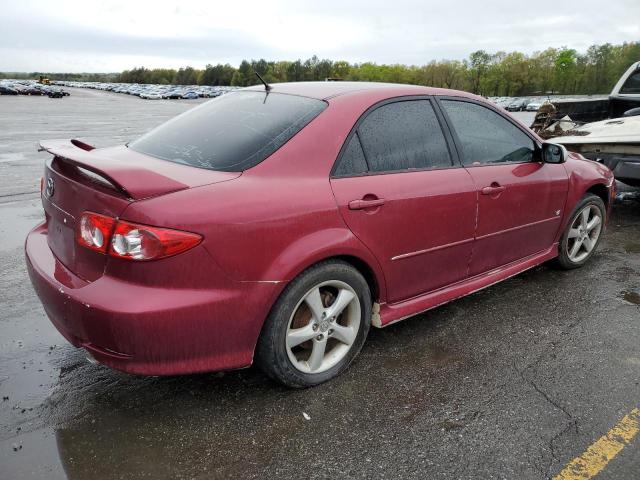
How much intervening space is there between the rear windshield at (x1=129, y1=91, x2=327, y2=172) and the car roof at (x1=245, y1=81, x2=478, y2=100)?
85 millimetres

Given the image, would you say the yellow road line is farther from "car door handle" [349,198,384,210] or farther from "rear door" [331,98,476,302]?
"car door handle" [349,198,384,210]

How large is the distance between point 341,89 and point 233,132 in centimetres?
75

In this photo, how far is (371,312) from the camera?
301cm

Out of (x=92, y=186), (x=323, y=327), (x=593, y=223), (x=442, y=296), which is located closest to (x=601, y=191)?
(x=593, y=223)

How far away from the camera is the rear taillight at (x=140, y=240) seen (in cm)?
216

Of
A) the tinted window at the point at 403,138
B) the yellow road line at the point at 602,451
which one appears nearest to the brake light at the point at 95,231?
the tinted window at the point at 403,138

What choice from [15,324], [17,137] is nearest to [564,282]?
[15,324]

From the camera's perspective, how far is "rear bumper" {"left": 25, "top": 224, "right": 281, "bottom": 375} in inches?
85.8

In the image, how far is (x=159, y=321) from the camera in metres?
2.19

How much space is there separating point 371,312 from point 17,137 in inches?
630

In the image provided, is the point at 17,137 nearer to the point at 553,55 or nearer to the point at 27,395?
the point at 27,395

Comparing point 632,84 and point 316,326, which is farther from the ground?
point 632,84

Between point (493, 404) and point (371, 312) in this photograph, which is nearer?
point (493, 404)

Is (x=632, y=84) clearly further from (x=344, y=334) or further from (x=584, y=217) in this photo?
(x=344, y=334)
